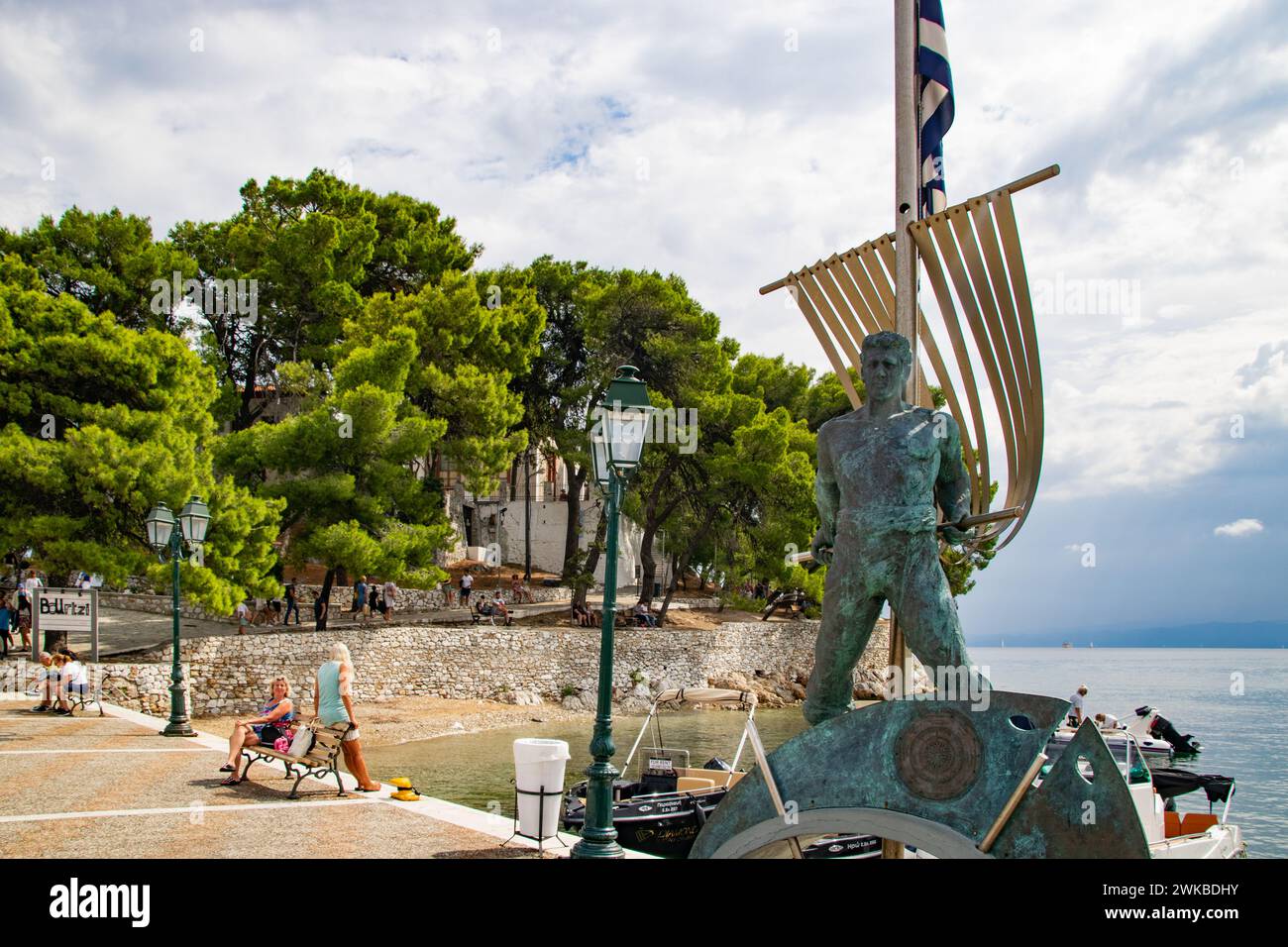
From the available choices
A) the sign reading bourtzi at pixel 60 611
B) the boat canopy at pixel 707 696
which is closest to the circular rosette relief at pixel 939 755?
the sign reading bourtzi at pixel 60 611

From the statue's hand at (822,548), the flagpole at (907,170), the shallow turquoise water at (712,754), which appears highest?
the flagpole at (907,170)

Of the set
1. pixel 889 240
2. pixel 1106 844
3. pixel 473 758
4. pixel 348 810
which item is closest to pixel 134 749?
pixel 348 810

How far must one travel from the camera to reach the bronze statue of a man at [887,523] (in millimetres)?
4914

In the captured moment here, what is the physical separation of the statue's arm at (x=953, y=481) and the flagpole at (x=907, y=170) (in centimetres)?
90

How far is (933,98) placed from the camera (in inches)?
259

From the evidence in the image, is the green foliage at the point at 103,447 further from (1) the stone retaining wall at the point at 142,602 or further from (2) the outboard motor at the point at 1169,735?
(2) the outboard motor at the point at 1169,735

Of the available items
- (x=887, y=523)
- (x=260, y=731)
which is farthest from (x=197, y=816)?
(x=887, y=523)

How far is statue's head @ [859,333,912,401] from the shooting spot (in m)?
5.17

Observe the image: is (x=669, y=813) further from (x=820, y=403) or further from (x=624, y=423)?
(x=820, y=403)

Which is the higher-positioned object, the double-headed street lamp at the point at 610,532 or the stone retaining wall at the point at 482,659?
the double-headed street lamp at the point at 610,532

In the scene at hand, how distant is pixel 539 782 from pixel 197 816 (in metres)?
3.14

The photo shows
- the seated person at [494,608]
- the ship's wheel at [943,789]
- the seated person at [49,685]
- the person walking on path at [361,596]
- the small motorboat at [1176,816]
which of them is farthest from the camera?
the seated person at [494,608]

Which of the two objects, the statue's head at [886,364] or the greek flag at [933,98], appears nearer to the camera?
the statue's head at [886,364]
